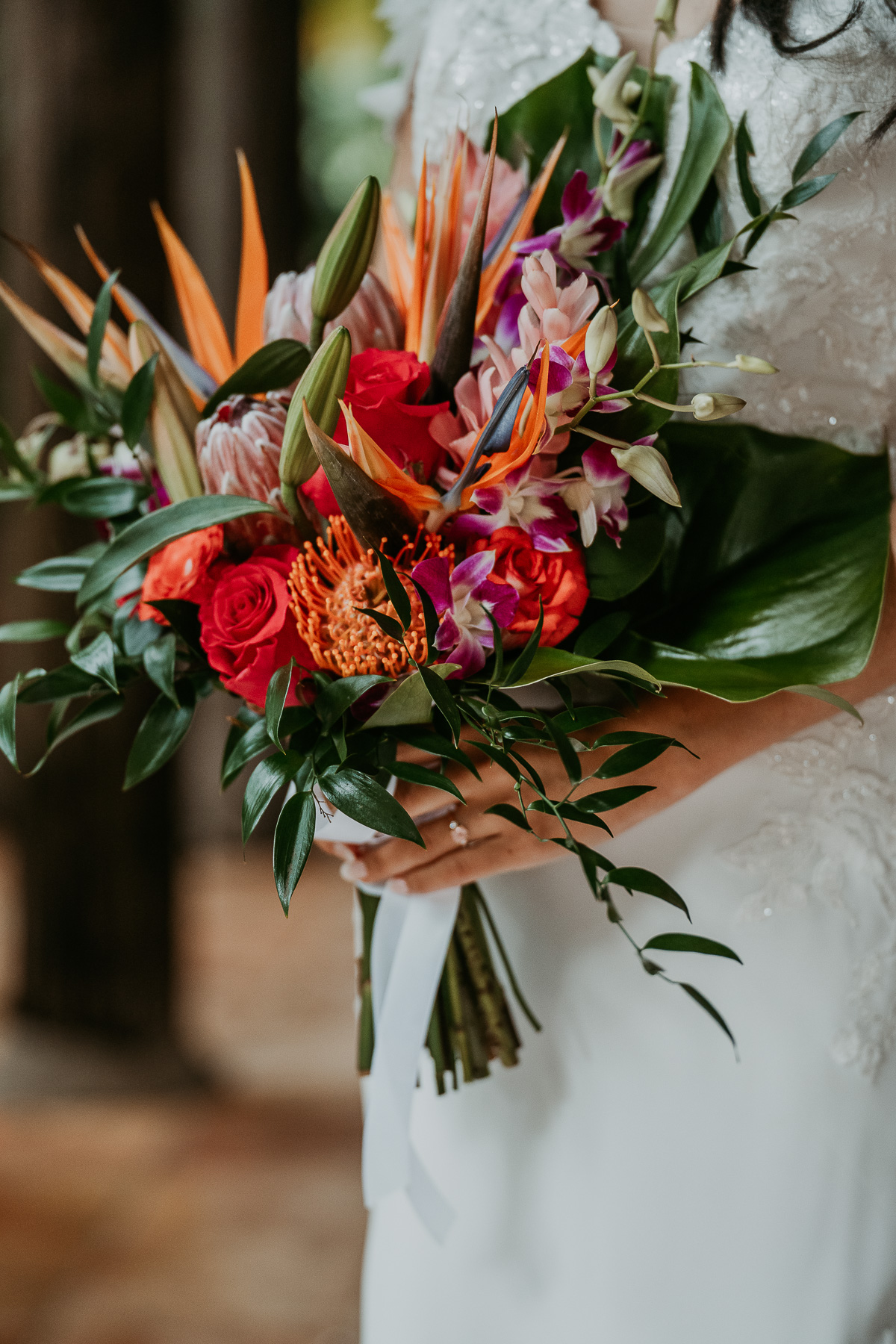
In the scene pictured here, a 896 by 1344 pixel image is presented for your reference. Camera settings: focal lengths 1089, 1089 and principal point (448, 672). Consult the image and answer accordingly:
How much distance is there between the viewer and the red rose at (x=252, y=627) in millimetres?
603

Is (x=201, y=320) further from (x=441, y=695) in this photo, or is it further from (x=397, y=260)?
(x=441, y=695)

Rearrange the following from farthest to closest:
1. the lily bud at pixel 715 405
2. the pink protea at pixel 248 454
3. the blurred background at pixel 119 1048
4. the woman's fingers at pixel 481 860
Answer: the blurred background at pixel 119 1048 → the woman's fingers at pixel 481 860 → the pink protea at pixel 248 454 → the lily bud at pixel 715 405

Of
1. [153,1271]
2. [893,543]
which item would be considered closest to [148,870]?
[153,1271]

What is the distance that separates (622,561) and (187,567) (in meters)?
0.26

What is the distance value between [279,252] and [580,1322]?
390cm

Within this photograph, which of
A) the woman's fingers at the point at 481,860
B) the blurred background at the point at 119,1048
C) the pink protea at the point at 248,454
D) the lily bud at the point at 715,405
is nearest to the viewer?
the lily bud at the point at 715,405

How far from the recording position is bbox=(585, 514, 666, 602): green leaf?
0.65 m

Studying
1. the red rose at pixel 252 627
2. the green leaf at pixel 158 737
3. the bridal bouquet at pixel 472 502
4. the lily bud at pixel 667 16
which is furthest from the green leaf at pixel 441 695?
the lily bud at pixel 667 16

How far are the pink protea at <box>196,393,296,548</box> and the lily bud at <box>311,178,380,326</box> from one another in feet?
0.20

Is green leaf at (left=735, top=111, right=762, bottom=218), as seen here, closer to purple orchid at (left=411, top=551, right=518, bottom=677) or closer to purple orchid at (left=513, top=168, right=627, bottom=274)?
purple orchid at (left=513, top=168, right=627, bottom=274)

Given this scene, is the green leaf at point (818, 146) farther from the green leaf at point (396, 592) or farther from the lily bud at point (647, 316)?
the green leaf at point (396, 592)

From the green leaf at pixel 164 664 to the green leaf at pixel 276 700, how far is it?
11cm

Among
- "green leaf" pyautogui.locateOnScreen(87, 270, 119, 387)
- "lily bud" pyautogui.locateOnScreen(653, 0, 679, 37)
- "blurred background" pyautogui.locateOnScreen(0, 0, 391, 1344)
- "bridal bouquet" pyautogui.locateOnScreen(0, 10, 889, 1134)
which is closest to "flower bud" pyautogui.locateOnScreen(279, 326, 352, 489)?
"bridal bouquet" pyautogui.locateOnScreen(0, 10, 889, 1134)

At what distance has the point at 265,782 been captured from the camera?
574 mm
